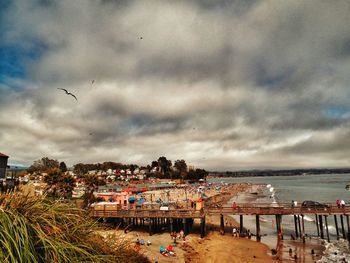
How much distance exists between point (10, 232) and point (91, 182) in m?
61.9

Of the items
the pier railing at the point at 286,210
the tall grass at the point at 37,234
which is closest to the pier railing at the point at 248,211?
the pier railing at the point at 286,210

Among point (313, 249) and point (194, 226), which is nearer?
point (313, 249)

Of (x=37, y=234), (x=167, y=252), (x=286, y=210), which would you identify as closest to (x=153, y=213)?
(x=167, y=252)

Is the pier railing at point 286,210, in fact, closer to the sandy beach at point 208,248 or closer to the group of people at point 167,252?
the sandy beach at point 208,248

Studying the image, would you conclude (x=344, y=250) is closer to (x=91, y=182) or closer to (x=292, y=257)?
(x=292, y=257)

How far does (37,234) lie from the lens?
5.49 meters

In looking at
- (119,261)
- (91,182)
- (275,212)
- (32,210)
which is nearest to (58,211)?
(32,210)

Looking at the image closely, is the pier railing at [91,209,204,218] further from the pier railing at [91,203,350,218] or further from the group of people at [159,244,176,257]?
the group of people at [159,244,176,257]

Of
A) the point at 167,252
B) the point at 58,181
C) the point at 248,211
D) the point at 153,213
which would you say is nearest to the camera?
the point at 167,252

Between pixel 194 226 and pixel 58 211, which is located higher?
pixel 58 211

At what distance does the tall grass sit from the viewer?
4914 mm

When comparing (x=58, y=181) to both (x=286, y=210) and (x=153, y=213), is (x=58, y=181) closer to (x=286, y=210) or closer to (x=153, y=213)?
(x=153, y=213)

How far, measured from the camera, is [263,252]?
30.6m

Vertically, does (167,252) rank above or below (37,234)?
below
